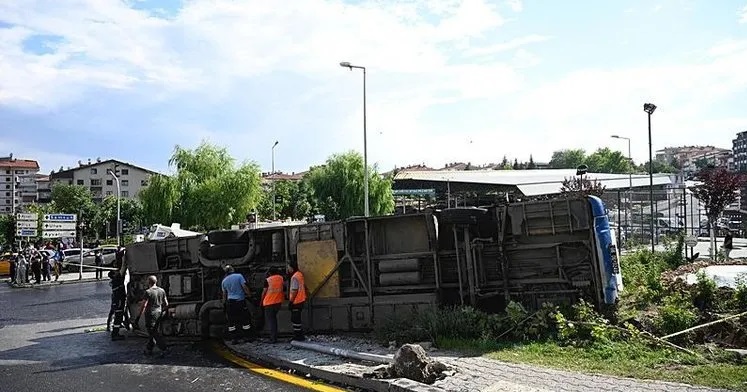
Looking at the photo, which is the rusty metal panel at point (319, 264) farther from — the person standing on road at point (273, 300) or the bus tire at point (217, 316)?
the bus tire at point (217, 316)

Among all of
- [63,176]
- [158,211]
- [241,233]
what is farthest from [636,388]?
[63,176]

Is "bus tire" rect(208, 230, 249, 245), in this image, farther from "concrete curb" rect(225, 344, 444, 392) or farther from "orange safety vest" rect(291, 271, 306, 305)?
"concrete curb" rect(225, 344, 444, 392)

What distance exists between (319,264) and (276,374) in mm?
3118

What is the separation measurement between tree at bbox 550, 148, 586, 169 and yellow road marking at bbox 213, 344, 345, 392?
13586 centimetres

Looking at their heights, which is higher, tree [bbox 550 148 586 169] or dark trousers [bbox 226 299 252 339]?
tree [bbox 550 148 586 169]

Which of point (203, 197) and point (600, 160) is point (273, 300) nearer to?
point (203, 197)

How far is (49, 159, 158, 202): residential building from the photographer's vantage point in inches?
4225

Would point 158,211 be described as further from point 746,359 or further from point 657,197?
point 746,359

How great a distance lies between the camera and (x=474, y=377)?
7105 mm

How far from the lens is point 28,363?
33.6 feet

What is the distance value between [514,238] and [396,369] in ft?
13.0

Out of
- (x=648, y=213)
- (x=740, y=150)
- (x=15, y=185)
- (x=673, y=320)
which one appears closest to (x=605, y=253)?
(x=673, y=320)

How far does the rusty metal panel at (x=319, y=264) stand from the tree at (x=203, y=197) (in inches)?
1435

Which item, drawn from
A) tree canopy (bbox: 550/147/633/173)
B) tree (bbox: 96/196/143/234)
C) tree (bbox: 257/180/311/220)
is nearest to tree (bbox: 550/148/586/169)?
tree canopy (bbox: 550/147/633/173)
